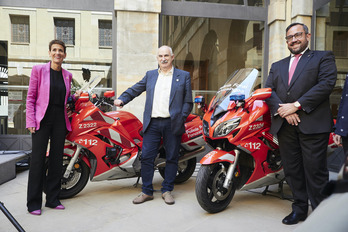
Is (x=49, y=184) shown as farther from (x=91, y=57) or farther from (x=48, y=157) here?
(x=91, y=57)

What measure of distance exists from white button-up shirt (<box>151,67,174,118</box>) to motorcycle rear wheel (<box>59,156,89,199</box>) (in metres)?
1.06

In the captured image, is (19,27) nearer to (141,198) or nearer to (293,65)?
(141,198)

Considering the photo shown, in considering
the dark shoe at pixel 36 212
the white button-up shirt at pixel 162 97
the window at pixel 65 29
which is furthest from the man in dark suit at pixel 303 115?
the window at pixel 65 29

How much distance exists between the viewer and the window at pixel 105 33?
20.6 ft

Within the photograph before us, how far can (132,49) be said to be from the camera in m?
5.93

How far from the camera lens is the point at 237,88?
3.29 meters

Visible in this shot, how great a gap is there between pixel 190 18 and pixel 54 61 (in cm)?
391

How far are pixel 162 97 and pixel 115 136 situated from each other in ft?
2.50

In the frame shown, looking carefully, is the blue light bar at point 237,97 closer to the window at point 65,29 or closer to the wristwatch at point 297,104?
the wristwatch at point 297,104

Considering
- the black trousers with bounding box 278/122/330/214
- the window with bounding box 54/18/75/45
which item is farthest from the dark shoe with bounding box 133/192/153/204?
the window with bounding box 54/18/75/45

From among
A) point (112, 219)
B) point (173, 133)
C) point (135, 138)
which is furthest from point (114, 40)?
point (112, 219)

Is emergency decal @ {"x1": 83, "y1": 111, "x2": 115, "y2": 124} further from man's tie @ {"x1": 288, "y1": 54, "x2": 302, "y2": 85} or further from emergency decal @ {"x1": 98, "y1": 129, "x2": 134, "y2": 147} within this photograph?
man's tie @ {"x1": 288, "y1": 54, "x2": 302, "y2": 85}

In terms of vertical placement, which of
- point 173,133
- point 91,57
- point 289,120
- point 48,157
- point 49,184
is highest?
point 91,57

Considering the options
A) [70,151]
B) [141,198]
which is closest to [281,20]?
[141,198]
